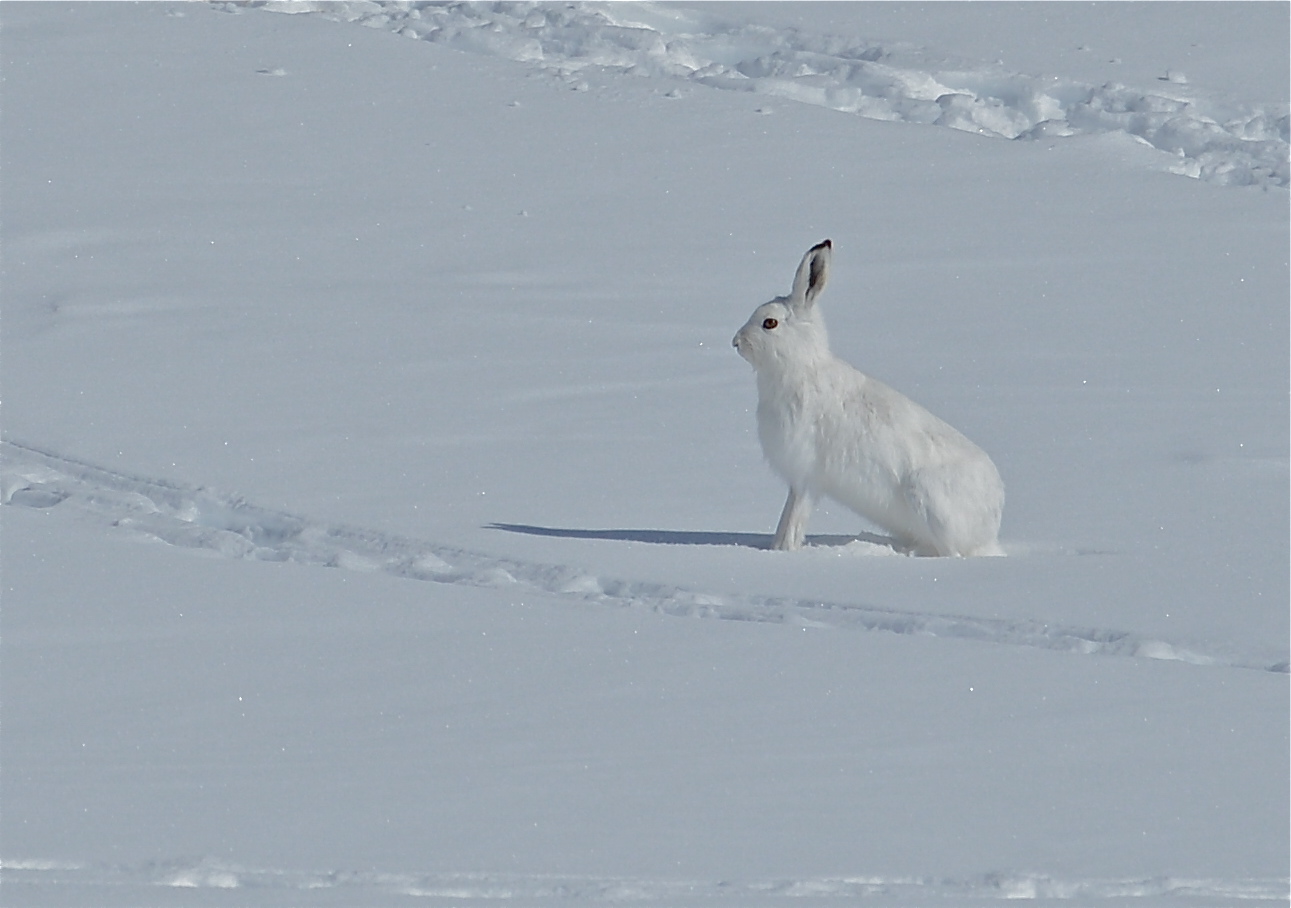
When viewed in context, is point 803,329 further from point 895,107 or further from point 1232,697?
point 895,107

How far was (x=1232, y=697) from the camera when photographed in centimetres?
450

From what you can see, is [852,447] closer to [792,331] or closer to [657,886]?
[792,331]

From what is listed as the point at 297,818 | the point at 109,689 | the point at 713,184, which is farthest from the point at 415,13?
the point at 297,818

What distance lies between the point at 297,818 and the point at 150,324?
4835mm

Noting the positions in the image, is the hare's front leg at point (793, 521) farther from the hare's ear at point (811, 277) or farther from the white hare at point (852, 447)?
the hare's ear at point (811, 277)

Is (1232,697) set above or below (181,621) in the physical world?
above

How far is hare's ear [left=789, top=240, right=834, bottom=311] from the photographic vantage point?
5805 mm

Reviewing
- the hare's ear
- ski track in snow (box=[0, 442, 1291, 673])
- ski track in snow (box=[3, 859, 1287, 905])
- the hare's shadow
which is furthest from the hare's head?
ski track in snow (box=[3, 859, 1287, 905])

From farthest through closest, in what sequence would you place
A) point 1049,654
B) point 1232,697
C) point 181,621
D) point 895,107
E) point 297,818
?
point 895,107 < point 181,621 < point 1049,654 < point 1232,697 < point 297,818

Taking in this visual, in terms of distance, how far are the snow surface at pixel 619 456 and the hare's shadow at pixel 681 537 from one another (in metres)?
0.04

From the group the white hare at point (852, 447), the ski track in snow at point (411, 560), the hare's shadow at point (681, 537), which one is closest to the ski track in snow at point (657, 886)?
the ski track in snow at point (411, 560)

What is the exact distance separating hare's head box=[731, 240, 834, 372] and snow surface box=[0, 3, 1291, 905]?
56 centimetres

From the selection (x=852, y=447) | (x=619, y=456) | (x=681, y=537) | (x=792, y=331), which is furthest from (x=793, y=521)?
(x=619, y=456)

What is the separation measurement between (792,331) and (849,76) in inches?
225
